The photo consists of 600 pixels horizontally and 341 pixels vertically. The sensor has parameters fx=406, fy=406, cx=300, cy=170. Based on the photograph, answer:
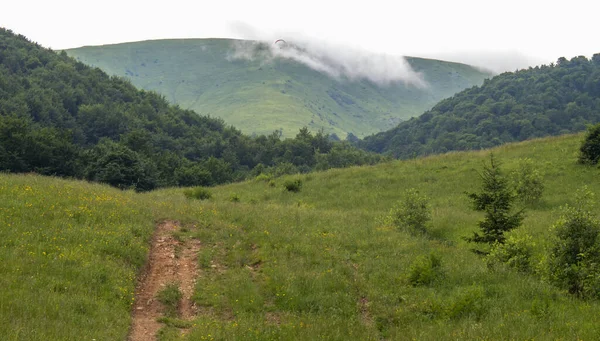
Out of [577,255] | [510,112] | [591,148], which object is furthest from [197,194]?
[510,112]

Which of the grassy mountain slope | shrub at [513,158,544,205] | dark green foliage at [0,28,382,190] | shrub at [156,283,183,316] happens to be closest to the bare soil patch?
shrub at [156,283,183,316]

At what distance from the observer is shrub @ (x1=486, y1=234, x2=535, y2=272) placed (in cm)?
1261

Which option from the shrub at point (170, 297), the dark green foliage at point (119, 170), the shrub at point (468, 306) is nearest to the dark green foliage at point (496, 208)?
the shrub at point (468, 306)

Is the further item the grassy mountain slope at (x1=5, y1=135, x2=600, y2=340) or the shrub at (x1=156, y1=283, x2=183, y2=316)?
the shrub at (x1=156, y1=283, x2=183, y2=316)

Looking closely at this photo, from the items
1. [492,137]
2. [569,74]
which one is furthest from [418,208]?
[569,74]

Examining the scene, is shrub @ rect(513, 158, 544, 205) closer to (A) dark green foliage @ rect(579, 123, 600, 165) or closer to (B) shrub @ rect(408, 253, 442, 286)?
(A) dark green foliage @ rect(579, 123, 600, 165)

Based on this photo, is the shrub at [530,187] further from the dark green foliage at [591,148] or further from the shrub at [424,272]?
the shrub at [424,272]

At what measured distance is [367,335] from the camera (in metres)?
9.20

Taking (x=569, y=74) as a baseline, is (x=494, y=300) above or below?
below

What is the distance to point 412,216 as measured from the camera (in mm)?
20344

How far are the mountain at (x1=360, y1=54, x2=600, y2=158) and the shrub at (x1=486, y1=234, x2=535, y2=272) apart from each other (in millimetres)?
98472

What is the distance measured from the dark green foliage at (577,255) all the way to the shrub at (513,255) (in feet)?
3.86

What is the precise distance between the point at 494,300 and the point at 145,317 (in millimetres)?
8783

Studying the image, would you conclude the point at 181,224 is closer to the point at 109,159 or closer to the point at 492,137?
the point at 109,159
